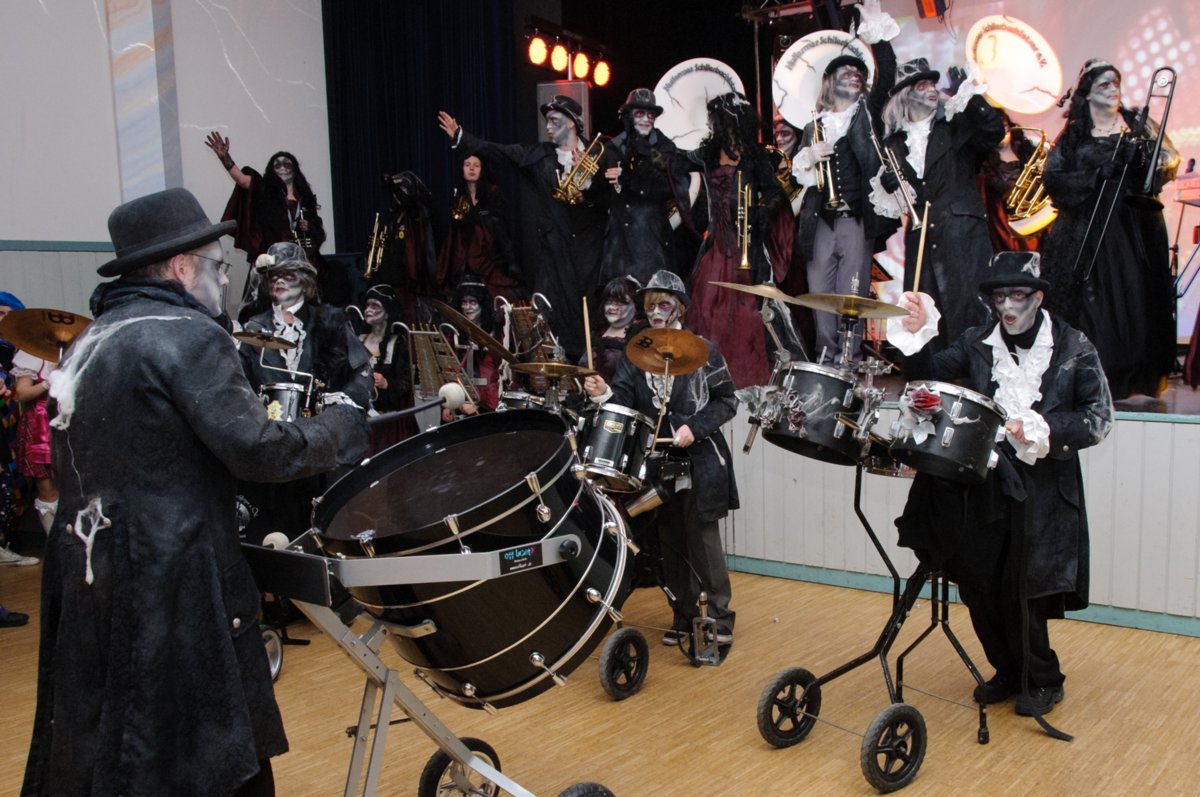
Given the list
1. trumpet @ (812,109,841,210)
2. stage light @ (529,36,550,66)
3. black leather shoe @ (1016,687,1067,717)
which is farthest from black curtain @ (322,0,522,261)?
black leather shoe @ (1016,687,1067,717)

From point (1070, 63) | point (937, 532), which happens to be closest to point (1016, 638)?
point (937, 532)

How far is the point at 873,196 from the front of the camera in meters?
5.82

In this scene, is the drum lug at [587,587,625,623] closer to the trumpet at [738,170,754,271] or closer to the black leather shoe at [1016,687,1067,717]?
the black leather shoe at [1016,687,1067,717]

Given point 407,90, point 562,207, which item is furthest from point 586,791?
point 407,90

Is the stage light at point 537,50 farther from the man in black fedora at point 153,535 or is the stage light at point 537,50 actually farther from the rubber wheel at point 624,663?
the man in black fedora at point 153,535

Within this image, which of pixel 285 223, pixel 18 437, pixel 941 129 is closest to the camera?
pixel 941 129

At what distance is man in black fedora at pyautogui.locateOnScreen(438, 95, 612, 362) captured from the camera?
6.84 metres

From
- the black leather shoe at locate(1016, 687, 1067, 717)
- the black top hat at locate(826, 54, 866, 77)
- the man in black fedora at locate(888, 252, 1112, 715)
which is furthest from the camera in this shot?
the black top hat at locate(826, 54, 866, 77)

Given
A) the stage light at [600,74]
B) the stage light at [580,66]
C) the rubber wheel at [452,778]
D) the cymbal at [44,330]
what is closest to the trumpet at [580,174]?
the stage light at [580,66]

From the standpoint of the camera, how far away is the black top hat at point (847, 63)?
19.4 feet

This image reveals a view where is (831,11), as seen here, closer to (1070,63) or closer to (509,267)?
(1070,63)

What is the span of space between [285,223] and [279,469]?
5.94m

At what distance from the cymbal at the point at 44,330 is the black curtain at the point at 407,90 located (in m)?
3.77

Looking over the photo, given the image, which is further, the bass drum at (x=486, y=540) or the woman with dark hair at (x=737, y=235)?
the woman with dark hair at (x=737, y=235)
